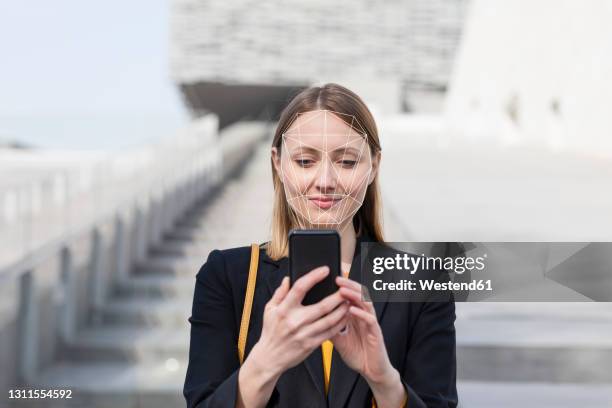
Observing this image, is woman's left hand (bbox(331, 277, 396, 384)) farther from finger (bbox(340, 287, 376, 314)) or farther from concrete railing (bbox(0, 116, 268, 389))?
concrete railing (bbox(0, 116, 268, 389))

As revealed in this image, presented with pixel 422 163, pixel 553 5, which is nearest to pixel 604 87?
pixel 422 163

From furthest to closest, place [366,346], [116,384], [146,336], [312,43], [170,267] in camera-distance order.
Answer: [312,43]
[170,267]
[146,336]
[116,384]
[366,346]

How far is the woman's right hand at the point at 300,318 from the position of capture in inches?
49.9

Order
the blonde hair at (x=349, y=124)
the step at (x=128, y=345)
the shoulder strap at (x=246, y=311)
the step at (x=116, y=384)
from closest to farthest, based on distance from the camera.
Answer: the blonde hair at (x=349, y=124), the shoulder strap at (x=246, y=311), the step at (x=116, y=384), the step at (x=128, y=345)

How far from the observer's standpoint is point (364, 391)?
1604mm

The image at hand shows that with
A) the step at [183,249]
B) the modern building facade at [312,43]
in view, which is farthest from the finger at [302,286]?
the modern building facade at [312,43]

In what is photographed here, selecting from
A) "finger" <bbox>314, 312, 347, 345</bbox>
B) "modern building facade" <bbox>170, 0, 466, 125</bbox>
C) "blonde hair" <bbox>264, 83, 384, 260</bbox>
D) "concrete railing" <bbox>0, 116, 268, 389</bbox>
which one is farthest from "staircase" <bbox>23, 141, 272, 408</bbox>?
"modern building facade" <bbox>170, 0, 466, 125</bbox>

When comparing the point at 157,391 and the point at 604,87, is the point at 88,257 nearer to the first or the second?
the point at 157,391

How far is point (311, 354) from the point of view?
1.61 meters

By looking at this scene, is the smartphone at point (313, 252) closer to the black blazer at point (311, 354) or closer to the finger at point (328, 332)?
the finger at point (328, 332)

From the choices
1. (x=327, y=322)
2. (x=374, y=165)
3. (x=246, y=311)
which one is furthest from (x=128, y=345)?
(x=327, y=322)

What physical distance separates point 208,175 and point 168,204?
2755 mm

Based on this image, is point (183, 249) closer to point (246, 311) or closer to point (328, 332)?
point (246, 311)
